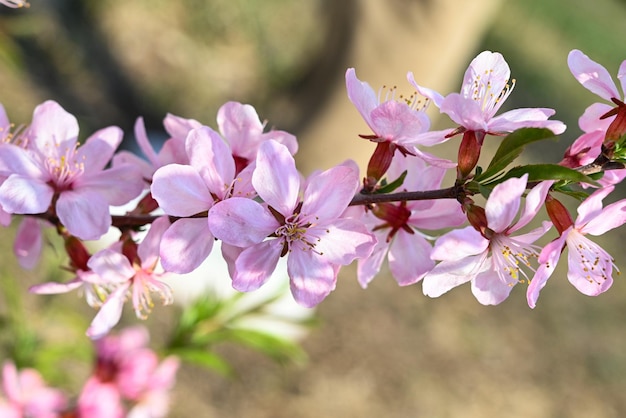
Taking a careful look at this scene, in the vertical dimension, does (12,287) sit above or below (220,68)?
above

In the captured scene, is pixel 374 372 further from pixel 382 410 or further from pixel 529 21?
pixel 529 21

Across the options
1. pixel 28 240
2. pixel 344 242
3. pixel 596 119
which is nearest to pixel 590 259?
pixel 596 119

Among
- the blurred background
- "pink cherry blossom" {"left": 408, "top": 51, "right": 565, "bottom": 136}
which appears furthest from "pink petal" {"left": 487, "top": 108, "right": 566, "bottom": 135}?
the blurred background

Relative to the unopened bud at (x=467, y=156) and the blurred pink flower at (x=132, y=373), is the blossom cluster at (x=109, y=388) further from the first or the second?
the unopened bud at (x=467, y=156)

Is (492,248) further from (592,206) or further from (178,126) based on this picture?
(178,126)

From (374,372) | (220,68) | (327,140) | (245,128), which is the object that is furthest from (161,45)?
(245,128)

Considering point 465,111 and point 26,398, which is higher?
point 465,111

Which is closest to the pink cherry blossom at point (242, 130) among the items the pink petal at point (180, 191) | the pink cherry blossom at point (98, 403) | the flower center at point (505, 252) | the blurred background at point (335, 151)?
the pink petal at point (180, 191)
